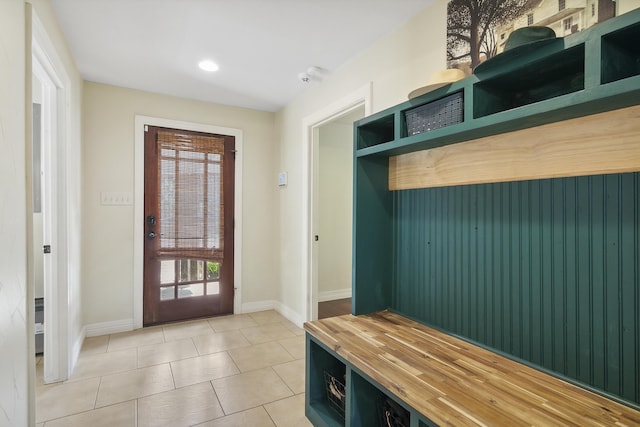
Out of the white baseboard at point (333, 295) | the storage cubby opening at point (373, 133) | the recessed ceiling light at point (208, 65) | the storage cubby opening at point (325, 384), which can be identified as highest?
the recessed ceiling light at point (208, 65)

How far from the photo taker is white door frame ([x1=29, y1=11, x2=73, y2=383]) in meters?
2.17

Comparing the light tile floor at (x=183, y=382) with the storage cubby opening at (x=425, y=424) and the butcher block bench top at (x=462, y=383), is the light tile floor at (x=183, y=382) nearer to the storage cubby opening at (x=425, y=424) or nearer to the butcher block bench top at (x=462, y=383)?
the butcher block bench top at (x=462, y=383)

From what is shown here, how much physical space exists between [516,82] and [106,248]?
3.50 metres

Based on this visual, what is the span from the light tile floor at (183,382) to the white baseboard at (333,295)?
3.81ft

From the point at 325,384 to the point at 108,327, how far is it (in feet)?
8.24

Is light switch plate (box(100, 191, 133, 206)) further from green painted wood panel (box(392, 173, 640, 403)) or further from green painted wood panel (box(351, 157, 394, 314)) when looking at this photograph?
green painted wood panel (box(392, 173, 640, 403))

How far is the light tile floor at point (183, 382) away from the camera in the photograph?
1.82 metres

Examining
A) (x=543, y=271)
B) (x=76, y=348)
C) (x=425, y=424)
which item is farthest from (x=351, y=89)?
(x=76, y=348)

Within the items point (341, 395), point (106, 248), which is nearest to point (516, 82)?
point (341, 395)

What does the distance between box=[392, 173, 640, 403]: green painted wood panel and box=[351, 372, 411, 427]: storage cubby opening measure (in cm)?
47

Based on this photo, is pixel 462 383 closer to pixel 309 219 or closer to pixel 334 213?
pixel 309 219

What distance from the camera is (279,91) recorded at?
3.21 m

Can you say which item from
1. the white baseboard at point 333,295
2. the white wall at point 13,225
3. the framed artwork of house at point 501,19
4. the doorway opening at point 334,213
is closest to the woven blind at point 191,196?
the doorway opening at point 334,213

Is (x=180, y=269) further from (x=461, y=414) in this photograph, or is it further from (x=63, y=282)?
(x=461, y=414)
